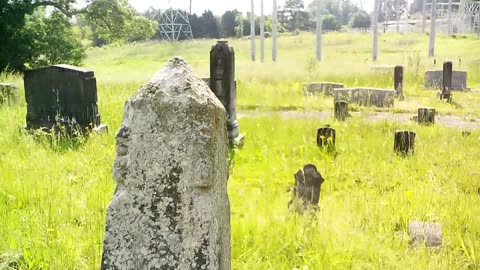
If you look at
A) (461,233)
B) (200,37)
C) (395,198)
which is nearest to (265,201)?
(395,198)

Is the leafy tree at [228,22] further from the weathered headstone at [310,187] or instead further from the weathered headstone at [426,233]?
the weathered headstone at [426,233]

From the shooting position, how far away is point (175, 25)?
7194 cm

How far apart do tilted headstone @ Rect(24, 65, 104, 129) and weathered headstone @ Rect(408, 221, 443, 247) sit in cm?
633

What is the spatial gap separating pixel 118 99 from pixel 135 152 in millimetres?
12415

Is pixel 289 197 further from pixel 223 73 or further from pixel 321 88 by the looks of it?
pixel 321 88

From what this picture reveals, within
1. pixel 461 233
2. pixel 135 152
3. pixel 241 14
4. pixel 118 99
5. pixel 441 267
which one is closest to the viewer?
pixel 135 152

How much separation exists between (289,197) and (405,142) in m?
3.01

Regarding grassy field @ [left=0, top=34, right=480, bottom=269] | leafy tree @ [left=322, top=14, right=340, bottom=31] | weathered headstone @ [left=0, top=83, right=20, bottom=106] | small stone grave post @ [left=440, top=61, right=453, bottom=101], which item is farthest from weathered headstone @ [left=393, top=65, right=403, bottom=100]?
leafy tree @ [left=322, top=14, right=340, bottom=31]

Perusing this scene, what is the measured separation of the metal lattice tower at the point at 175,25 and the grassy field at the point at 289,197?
58142mm

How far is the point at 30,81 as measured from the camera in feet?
31.2

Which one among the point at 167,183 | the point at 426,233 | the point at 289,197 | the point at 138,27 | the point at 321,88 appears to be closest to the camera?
the point at 167,183

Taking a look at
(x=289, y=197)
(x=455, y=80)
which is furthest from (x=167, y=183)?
(x=455, y=80)

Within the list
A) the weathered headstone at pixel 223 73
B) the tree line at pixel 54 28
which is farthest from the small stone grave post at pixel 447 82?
the tree line at pixel 54 28

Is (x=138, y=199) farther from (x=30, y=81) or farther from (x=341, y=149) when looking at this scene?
(x=30, y=81)
